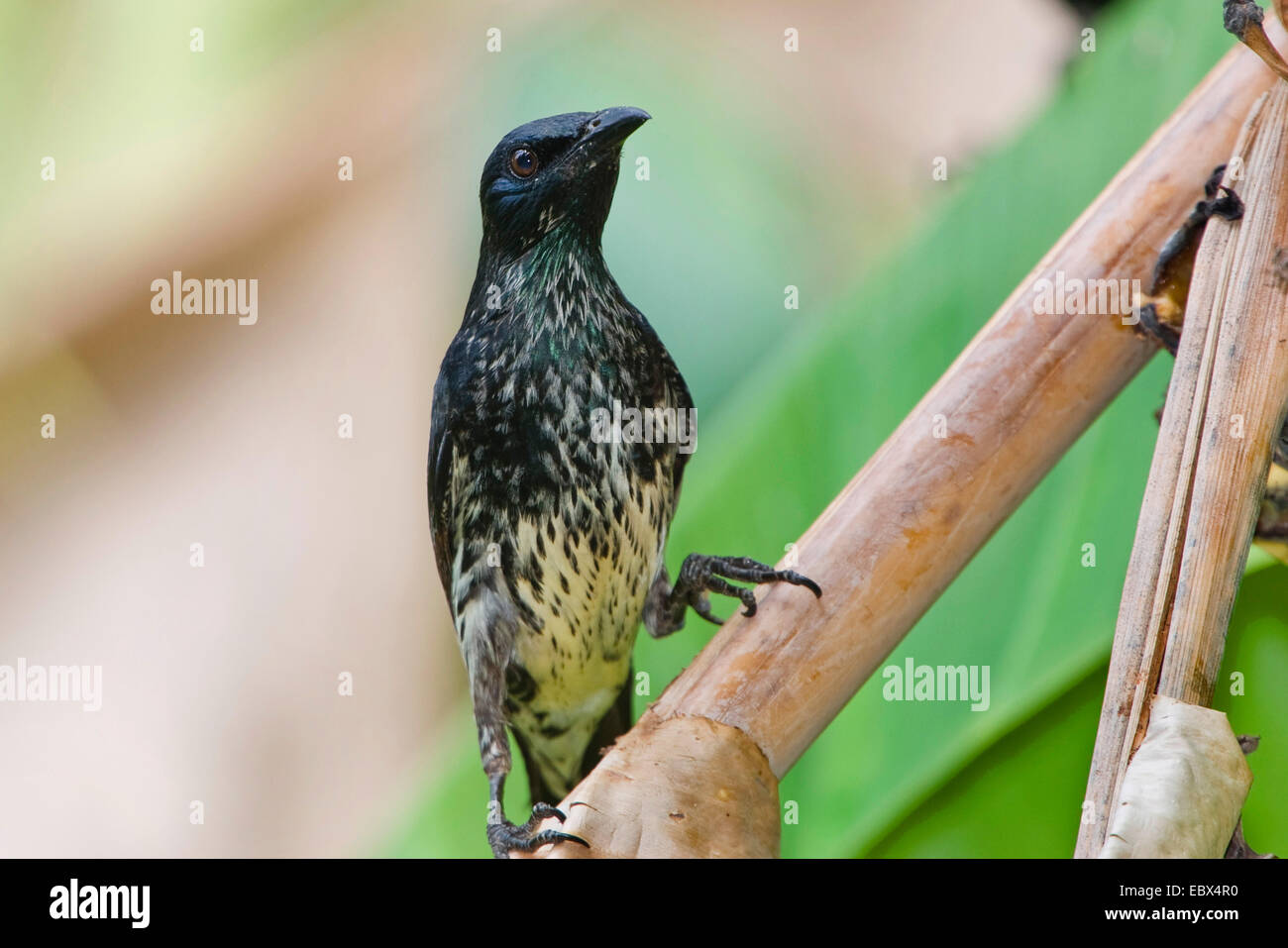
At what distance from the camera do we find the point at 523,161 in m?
1.55

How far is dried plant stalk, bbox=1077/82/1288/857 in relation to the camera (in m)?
1.04

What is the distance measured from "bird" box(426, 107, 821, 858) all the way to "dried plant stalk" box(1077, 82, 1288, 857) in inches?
22.0

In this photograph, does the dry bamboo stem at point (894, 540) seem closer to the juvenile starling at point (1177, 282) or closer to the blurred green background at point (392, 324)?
the juvenile starling at point (1177, 282)

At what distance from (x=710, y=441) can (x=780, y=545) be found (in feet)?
0.87

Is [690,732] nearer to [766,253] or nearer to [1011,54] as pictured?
[766,253]

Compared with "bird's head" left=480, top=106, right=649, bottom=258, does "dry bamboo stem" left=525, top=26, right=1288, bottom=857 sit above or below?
below

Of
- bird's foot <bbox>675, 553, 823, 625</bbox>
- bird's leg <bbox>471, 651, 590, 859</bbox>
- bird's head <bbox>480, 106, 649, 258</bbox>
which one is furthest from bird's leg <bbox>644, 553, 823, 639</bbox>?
bird's head <bbox>480, 106, 649, 258</bbox>

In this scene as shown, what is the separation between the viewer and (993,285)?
175 centimetres

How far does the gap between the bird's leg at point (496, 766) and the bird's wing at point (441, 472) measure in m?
0.17

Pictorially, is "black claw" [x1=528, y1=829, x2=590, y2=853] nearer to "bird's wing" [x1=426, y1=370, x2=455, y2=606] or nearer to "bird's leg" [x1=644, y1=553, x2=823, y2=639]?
"bird's leg" [x1=644, y1=553, x2=823, y2=639]

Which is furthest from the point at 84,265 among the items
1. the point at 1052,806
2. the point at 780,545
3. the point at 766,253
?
the point at 1052,806

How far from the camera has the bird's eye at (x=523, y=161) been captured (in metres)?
1.54

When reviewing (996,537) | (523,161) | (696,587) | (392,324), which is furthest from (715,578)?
(392,324)

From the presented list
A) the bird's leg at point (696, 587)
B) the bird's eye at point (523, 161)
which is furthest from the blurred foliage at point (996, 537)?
the bird's eye at point (523, 161)
